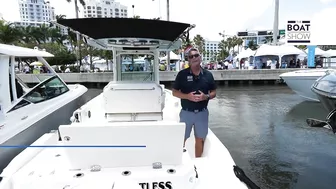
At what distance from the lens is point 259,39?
92375 millimetres

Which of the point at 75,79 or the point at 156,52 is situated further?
the point at 75,79

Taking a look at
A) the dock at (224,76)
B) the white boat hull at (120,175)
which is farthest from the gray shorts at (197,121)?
the dock at (224,76)

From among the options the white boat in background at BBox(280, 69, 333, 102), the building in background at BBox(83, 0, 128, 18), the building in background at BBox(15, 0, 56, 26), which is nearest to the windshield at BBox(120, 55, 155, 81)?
the white boat in background at BBox(280, 69, 333, 102)

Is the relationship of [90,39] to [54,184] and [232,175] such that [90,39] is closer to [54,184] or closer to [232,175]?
[54,184]

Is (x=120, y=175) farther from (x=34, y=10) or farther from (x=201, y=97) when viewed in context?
(x=34, y=10)

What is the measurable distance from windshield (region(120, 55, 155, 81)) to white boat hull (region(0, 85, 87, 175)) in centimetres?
157

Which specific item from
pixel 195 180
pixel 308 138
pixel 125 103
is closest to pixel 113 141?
pixel 195 180

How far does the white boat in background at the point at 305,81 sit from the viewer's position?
11148mm

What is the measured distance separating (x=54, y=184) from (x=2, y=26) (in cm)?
2760

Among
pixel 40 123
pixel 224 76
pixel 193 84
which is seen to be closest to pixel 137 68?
pixel 40 123

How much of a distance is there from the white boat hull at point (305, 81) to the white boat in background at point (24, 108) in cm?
963

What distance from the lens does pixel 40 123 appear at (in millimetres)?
4559

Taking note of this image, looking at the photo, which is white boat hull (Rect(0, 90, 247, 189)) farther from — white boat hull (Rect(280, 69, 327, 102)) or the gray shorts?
white boat hull (Rect(280, 69, 327, 102))

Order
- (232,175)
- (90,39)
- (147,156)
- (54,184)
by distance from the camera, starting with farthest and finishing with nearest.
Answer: (90,39)
(232,175)
(147,156)
(54,184)
